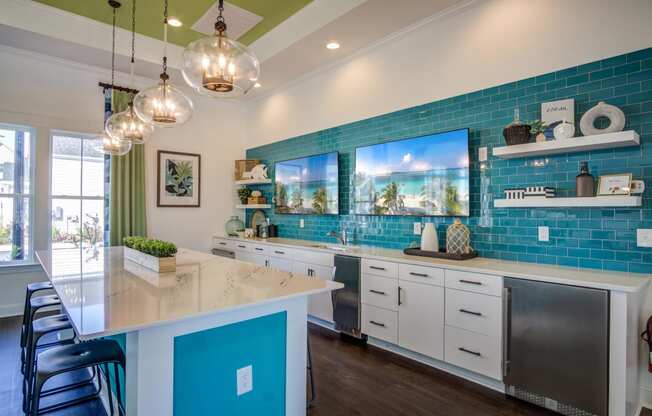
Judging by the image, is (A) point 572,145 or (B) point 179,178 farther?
(B) point 179,178

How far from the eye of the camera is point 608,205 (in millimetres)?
2424

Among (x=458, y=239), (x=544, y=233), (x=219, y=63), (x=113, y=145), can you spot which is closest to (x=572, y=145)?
(x=544, y=233)

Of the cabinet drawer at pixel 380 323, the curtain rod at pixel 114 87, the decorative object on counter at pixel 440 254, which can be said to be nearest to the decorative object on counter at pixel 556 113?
the decorative object on counter at pixel 440 254

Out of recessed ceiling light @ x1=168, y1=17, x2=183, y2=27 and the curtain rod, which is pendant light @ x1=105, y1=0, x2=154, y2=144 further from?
the curtain rod

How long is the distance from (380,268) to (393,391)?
108 centimetres

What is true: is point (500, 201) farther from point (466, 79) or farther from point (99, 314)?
point (99, 314)

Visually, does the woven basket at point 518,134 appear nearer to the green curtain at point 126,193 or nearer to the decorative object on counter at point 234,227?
the decorative object on counter at point 234,227

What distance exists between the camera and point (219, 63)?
2.00 metres

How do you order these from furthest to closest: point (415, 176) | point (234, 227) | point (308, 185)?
1. point (234, 227)
2. point (308, 185)
3. point (415, 176)

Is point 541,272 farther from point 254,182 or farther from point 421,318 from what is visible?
point 254,182

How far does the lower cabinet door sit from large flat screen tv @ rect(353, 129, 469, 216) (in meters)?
0.81

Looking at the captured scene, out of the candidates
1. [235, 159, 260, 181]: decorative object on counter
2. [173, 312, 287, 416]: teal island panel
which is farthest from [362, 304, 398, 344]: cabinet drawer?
[235, 159, 260, 181]: decorative object on counter

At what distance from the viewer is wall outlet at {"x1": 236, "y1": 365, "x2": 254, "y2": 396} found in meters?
1.85

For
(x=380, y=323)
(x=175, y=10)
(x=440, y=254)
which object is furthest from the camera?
(x=175, y=10)
